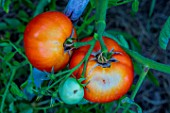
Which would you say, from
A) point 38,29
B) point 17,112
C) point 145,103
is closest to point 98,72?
point 38,29

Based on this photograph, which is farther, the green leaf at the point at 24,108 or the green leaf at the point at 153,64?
the green leaf at the point at 24,108

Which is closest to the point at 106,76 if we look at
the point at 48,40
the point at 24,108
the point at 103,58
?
the point at 103,58

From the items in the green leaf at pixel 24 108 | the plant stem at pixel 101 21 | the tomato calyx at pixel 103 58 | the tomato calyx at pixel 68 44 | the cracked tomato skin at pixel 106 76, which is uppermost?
the plant stem at pixel 101 21

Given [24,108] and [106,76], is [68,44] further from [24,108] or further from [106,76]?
[24,108]

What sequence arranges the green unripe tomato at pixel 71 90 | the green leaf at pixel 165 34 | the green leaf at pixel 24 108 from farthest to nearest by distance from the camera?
1. the green leaf at pixel 24 108
2. the green leaf at pixel 165 34
3. the green unripe tomato at pixel 71 90

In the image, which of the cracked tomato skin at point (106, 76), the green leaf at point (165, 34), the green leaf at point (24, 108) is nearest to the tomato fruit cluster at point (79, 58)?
the cracked tomato skin at point (106, 76)

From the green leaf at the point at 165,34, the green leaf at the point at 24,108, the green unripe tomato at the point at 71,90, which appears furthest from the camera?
the green leaf at the point at 24,108

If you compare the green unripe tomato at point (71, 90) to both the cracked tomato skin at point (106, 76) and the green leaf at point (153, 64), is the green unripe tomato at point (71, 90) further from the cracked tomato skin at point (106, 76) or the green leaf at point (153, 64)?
the green leaf at point (153, 64)

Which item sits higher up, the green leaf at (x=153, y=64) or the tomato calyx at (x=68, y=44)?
the tomato calyx at (x=68, y=44)
